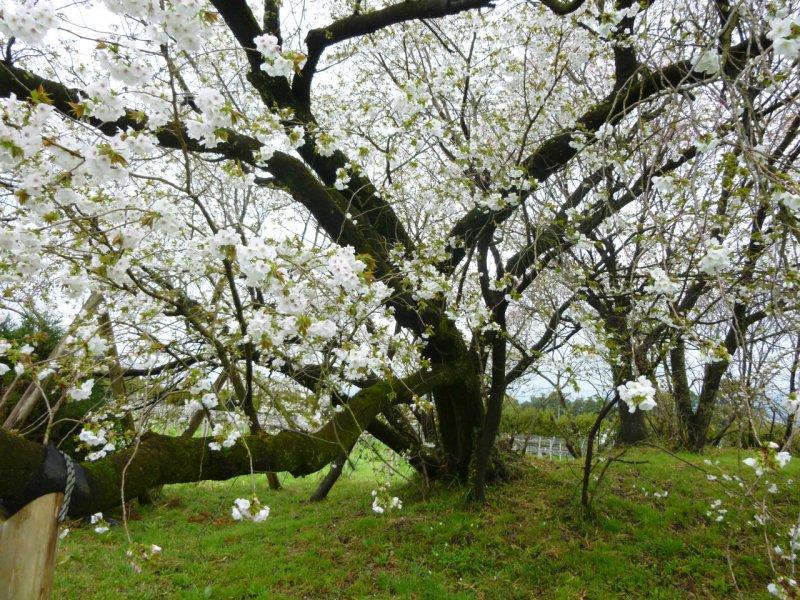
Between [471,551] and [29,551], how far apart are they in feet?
11.5

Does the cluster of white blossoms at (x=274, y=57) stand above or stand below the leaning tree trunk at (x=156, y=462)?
above

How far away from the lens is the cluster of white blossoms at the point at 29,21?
1.92 metres

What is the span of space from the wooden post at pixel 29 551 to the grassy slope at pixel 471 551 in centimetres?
202

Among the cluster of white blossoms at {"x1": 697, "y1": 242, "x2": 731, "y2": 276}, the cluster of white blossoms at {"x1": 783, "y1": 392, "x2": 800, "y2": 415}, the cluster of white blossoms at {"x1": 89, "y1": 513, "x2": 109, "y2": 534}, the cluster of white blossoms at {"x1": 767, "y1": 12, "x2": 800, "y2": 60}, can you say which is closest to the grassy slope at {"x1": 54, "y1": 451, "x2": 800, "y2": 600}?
the cluster of white blossoms at {"x1": 89, "y1": 513, "x2": 109, "y2": 534}

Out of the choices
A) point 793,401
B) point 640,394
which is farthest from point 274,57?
point 793,401

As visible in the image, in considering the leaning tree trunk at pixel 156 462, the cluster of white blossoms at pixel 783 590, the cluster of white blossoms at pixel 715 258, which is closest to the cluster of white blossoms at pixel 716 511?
the cluster of white blossoms at pixel 783 590

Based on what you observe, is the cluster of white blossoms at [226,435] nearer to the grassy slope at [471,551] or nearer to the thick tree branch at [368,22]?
the grassy slope at [471,551]

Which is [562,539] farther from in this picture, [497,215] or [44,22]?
[44,22]

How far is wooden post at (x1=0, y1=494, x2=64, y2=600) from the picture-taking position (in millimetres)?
1811

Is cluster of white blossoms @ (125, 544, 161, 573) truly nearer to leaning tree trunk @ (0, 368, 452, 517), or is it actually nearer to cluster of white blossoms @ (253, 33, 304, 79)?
leaning tree trunk @ (0, 368, 452, 517)

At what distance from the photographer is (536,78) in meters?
5.25

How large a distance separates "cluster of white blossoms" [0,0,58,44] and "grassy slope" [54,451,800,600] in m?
3.31

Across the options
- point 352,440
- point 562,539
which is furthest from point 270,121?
point 562,539

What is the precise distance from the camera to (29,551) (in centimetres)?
183
